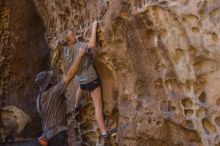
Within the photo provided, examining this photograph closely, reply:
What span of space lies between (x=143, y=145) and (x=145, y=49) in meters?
0.68

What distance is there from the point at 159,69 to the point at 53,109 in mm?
904

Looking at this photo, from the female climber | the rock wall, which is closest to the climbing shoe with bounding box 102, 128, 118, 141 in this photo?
the female climber

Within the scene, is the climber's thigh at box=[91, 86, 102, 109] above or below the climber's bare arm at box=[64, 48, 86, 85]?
below

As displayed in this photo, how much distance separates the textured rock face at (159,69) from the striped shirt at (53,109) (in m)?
0.36

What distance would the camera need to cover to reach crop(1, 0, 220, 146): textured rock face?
271 cm

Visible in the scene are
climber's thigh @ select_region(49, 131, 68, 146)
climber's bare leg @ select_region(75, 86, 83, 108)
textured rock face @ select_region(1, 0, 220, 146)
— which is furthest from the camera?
climber's bare leg @ select_region(75, 86, 83, 108)

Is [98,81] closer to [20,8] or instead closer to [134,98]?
[134,98]

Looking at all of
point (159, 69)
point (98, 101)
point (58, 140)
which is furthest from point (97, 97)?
point (159, 69)

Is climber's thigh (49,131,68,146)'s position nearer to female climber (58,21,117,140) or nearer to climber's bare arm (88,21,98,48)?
female climber (58,21,117,140)

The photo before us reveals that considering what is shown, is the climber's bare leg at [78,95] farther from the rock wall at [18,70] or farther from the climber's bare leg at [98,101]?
the rock wall at [18,70]

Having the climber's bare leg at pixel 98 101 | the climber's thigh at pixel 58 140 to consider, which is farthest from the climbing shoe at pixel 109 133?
the climber's thigh at pixel 58 140

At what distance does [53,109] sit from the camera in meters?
3.49

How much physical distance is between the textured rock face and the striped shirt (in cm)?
36

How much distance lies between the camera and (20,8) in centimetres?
479
